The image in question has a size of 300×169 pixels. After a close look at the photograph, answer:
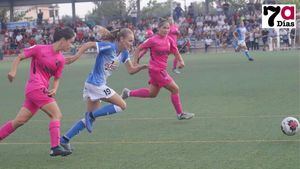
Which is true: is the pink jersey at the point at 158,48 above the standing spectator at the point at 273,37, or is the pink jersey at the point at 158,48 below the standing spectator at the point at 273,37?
above

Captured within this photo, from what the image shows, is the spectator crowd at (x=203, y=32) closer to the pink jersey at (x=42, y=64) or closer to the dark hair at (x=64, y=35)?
the dark hair at (x=64, y=35)

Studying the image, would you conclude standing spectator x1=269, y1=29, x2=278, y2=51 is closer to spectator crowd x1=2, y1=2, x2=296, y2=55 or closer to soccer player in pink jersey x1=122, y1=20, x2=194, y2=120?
spectator crowd x1=2, y1=2, x2=296, y2=55

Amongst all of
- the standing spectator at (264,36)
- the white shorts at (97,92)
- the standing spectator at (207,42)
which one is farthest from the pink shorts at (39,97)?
the standing spectator at (207,42)

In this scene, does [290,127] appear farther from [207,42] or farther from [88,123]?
[207,42]

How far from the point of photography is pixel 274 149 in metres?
7.64

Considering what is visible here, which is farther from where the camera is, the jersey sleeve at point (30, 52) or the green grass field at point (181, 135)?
the jersey sleeve at point (30, 52)

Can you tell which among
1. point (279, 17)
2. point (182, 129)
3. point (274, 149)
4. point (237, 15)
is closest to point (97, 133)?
point (182, 129)

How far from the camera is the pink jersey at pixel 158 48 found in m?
11.1

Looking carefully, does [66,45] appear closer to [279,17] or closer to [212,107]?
[212,107]

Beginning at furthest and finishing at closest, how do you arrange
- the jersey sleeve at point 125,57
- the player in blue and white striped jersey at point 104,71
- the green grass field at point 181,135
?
the jersey sleeve at point 125,57, the player in blue and white striped jersey at point 104,71, the green grass field at point 181,135

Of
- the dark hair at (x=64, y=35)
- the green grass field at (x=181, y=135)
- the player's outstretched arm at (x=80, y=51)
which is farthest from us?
the player's outstretched arm at (x=80, y=51)

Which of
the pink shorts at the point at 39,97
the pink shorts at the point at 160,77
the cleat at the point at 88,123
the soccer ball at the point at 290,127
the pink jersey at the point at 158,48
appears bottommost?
the soccer ball at the point at 290,127

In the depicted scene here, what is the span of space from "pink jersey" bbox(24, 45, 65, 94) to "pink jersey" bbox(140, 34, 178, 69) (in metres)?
3.57

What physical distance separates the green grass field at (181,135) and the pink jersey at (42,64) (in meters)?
0.93
